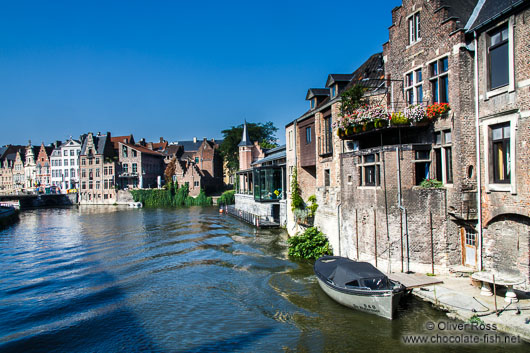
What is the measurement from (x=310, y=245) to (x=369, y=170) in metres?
7.35

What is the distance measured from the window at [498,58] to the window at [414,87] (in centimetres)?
323

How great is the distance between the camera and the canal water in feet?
40.6

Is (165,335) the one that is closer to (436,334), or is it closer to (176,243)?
(436,334)

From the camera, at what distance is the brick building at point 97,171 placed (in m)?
83.2

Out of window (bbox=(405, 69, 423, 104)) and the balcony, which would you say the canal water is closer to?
the balcony

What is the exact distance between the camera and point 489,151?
1373 centimetres

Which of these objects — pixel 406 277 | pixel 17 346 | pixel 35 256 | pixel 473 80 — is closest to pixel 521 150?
pixel 473 80

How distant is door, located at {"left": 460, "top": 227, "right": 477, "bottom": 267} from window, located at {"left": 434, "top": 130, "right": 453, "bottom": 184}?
2108 mm

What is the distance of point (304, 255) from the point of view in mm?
22984

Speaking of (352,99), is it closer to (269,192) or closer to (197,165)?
(269,192)

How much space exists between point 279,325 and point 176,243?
19408 millimetres

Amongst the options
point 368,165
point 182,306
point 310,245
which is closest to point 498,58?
point 368,165

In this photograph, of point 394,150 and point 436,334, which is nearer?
point 436,334

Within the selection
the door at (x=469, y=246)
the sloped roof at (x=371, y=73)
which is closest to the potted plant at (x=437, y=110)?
the door at (x=469, y=246)
